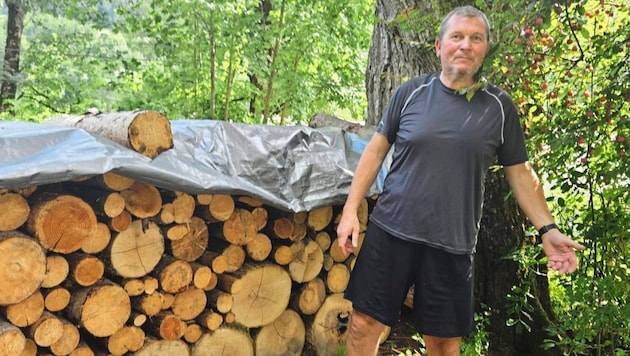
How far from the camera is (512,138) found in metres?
1.93

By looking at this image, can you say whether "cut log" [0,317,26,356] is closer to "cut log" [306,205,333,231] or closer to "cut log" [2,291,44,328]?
"cut log" [2,291,44,328]

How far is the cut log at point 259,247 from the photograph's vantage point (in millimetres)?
2580

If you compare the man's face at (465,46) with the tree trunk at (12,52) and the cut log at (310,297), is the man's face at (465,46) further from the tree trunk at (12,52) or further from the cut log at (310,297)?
the tree trunk at (12,52)

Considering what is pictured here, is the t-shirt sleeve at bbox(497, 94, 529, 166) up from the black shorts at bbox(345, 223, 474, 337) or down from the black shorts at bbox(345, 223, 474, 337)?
up

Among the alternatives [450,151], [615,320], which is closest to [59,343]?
[450,151]

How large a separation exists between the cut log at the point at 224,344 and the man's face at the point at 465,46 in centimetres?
168

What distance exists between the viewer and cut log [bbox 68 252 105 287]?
208 centimetres

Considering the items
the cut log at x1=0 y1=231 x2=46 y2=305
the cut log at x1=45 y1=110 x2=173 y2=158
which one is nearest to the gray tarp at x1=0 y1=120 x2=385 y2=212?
the cut log at x1=45 y1=110 x2=173 y2=158

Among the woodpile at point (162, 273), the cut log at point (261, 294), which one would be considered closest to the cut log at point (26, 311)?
the woodpile at point (162, 273)

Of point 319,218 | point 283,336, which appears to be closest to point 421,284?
point 319,218

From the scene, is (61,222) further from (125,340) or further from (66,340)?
(125,340)

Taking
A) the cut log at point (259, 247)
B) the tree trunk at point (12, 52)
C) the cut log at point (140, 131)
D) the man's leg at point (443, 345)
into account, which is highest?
the cut log at point (140, 131)

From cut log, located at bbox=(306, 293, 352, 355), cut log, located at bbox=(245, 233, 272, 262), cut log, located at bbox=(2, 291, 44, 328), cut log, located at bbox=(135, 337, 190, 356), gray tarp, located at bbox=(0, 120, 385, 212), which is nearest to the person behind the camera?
gray tarp, located at bbox=(0, 120, 385, 212)

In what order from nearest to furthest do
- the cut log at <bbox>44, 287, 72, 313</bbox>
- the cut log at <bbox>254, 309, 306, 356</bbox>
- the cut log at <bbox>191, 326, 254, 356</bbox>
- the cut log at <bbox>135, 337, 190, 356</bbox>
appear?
the cut log at <bbox>44, 287, 72, 313</bbox> < the cut log at <bbox>135, 337, 190, 356</bbox> < the cut log at <bbox>191, 326, 254, 356</bbox> < the cut log at <bbox>254, 309, 306, 356</bbox>
